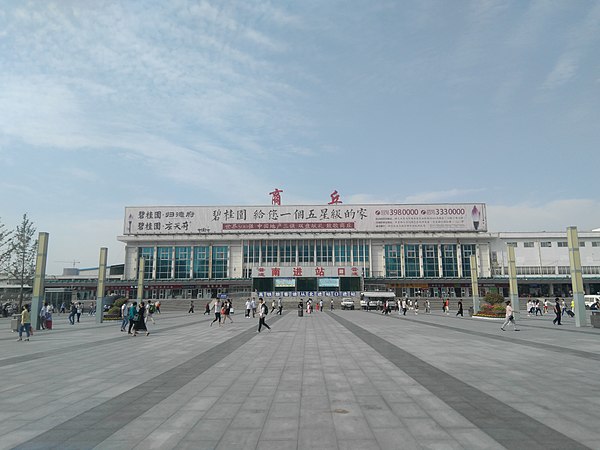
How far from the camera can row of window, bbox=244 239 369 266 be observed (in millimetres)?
74625

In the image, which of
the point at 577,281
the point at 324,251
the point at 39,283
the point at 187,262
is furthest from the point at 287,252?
the point at 577,281

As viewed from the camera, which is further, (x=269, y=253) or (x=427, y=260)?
(x=269, y=253)

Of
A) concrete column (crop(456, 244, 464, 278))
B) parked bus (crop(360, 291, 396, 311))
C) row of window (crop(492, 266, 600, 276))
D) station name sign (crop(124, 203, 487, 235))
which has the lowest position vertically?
parked bus (crop(360, 291, 396, 311))

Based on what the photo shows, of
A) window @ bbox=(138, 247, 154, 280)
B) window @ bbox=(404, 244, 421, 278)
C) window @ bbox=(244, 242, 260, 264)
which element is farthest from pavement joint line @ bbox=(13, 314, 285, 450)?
window @ bbox=(138, 247, 154, 280)

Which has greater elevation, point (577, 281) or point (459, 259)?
Result: point (459, 259)

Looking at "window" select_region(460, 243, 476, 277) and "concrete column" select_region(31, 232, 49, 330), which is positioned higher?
"window" select_region(460, 243, 476, 277)

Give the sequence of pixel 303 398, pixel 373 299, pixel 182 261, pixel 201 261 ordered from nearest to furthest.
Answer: pixel 303 398 → pixel 373 299 → pixel 201 261 → pixel 182 261

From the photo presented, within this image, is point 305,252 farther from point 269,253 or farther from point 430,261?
point 430,261

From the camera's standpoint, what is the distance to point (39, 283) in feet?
77.2

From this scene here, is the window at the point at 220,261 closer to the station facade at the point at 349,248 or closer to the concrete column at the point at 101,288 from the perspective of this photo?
the station facade at the point at 349,248

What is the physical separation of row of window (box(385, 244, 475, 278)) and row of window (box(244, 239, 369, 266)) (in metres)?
4.98

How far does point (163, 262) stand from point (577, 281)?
219ft

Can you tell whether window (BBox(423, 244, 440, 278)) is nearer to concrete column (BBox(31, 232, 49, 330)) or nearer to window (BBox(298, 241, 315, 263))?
window (BBox(298, 241, 315, 263))

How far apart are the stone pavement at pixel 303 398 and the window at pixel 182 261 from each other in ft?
204
